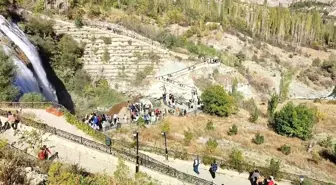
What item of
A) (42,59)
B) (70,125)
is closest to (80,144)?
(70,125)

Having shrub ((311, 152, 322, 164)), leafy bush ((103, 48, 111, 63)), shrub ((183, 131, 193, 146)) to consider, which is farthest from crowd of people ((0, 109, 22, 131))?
leafy bush ((103, 48, 111, 63))

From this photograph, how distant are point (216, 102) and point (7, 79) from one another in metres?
19.4

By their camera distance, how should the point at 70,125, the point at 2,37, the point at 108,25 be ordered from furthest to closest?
the point at 108,25 < the point at 2,37 < the point at 70,125

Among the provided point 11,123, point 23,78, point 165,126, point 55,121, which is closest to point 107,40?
point 23,78

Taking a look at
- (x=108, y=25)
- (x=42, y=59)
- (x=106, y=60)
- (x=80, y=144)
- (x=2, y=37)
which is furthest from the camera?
(x=108, y=25)

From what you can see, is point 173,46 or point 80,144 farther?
point 173,46

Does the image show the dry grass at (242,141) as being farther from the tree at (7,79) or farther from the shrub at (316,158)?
the tree at (7,79)

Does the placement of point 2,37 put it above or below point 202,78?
above

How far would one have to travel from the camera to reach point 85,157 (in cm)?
2322

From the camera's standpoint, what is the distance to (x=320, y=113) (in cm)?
5134

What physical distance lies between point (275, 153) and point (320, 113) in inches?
719

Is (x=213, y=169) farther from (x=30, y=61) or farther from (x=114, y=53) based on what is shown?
(x=114, y=53)

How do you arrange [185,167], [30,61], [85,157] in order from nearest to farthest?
[85,157]
[185,167]
[30,61]

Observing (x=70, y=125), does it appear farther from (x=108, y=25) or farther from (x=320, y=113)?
(x=108, y=25)
